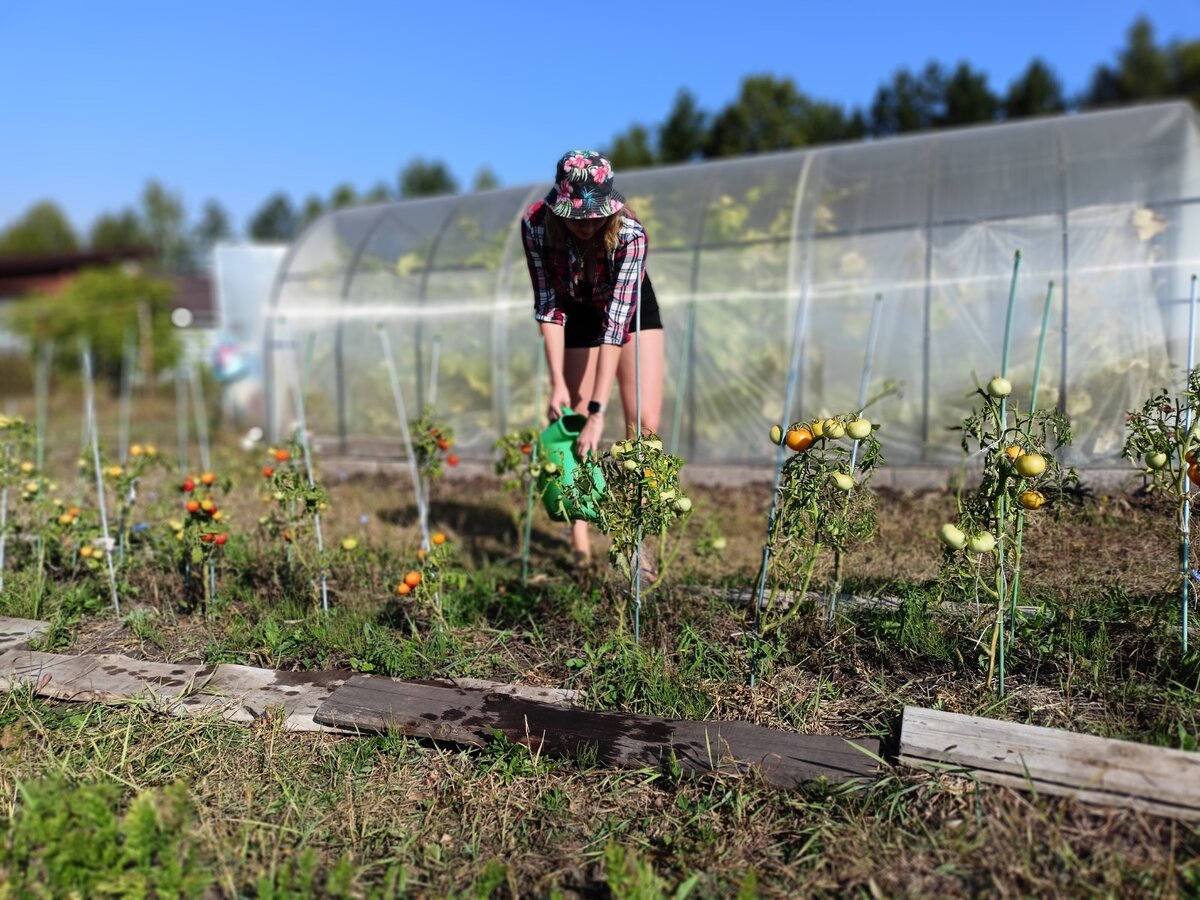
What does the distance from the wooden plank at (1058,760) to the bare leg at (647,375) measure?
1.47 metres

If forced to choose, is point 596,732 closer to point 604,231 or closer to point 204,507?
point 604,231

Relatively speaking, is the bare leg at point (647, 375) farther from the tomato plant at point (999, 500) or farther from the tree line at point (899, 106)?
the tree line at point (899, 106)

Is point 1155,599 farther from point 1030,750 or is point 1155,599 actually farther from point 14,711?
point 14,711

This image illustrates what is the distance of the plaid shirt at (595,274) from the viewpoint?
9.66 ft

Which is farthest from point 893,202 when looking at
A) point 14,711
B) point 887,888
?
point 14,711

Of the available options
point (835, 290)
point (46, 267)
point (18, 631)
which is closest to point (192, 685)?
point (18, 631)

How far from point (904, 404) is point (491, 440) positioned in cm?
277

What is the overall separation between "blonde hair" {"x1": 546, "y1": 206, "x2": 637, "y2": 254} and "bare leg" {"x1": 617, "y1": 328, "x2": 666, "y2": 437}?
0.40 meters

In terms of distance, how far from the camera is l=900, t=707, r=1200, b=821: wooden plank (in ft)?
5.86

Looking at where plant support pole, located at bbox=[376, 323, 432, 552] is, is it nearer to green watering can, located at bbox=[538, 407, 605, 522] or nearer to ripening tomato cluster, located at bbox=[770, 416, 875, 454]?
green watering can, located at bbox=[538, 407, 605, 522]

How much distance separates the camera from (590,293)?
324cm

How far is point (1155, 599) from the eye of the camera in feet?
8.04

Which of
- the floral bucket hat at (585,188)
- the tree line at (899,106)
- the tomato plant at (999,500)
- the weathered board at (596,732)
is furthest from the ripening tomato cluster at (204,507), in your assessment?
the tree line at (899,106)

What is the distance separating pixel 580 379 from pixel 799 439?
1312 mm
